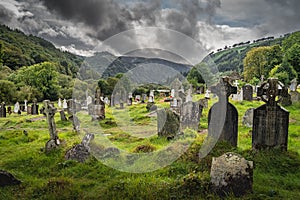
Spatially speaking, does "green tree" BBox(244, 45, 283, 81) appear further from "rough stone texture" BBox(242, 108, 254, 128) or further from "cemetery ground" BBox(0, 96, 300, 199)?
"cemetery ground" BBox(0, 96, 300, 199)

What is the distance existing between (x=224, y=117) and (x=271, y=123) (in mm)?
1392

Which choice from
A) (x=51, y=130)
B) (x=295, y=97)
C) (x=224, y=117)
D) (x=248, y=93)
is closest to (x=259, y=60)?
(x=248, y=93)

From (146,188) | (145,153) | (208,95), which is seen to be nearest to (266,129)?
(145,153)

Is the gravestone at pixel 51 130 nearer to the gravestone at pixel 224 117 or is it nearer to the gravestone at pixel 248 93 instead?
the gravestone at pixel 224 117

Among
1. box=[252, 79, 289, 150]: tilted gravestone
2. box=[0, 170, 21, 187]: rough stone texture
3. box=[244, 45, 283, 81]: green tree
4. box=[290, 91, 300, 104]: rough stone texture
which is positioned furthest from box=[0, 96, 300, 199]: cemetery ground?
box=[244, 45, 283, 81]: green tree

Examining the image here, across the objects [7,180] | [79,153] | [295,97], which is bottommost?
[7,180]

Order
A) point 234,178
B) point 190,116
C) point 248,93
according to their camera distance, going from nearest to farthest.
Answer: point 234,178
point 190,116
point 248,93

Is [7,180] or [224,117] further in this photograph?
[224,117]

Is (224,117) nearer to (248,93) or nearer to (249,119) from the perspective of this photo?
(249,119)

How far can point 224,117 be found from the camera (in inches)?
345

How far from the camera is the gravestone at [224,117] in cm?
869

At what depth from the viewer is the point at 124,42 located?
11859 millimetres

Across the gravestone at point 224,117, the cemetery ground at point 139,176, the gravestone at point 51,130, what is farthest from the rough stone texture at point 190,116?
the gravestone at point 51,130

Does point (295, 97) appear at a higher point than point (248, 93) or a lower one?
lower
